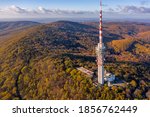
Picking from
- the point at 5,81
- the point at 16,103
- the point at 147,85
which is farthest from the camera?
the point at 5,81

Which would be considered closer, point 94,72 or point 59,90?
point 59,90

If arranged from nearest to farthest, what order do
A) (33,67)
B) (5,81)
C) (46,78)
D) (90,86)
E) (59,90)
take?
(90,86) → (59,90) → (46,78) → (5,81) → (33,67)

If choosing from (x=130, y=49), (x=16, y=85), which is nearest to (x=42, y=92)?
(x=16, y=85)

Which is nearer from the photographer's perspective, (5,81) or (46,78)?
(46,78)

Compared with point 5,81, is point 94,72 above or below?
above

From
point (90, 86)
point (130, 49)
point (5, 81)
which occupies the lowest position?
point (130, 49)

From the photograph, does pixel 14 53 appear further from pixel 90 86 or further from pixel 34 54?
pixel 90 86

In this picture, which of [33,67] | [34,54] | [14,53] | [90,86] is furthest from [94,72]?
[14,53]

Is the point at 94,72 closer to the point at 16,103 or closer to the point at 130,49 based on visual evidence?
the point at 16,103

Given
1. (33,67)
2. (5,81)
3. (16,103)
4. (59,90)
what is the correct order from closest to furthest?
1. (16,103)
2. (59,90)
3. (5,81)
4. (33,67)
